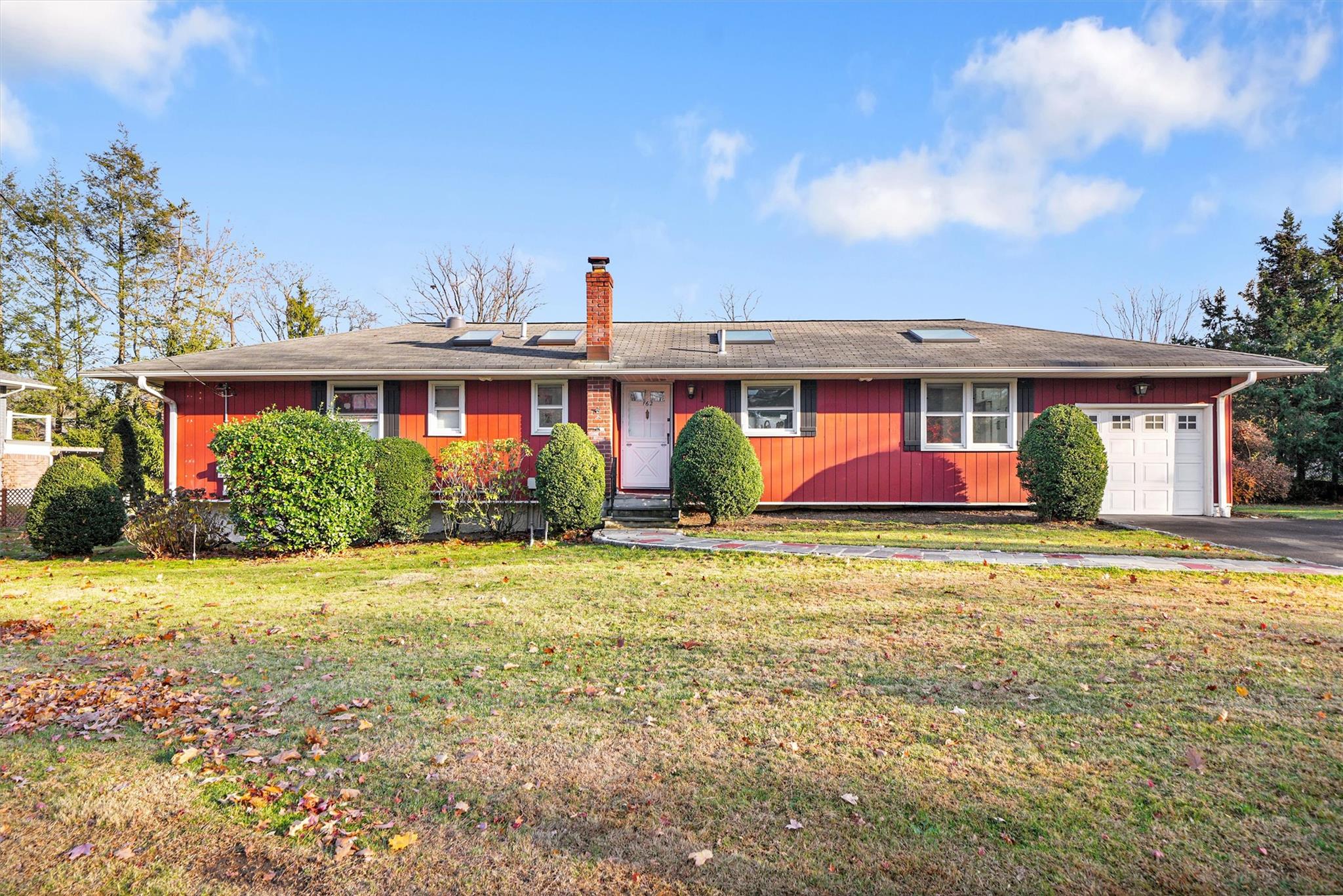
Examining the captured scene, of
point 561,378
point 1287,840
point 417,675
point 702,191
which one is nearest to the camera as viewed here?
point 1287,840

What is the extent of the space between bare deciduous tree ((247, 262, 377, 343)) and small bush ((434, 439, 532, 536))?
1973 centimetres

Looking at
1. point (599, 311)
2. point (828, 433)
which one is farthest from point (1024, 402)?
point (599, 311)

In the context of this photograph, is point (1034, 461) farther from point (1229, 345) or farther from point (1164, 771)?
point (1229, 345)

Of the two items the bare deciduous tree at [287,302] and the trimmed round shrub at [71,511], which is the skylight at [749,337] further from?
the bare deciduous tree at [287,302]

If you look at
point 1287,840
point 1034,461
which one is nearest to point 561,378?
point 1034,461

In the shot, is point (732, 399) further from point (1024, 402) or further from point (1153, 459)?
point (1153, 459)

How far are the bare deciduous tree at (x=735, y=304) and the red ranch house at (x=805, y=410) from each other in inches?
908

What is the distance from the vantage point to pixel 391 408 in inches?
524

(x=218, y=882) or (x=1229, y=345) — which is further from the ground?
(x=1229, y=345)

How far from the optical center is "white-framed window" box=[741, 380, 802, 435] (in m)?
13.3

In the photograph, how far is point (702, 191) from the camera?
72.3ft

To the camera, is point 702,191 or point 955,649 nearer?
point 955,649

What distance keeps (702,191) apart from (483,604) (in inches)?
725

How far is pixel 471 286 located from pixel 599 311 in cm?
2326
